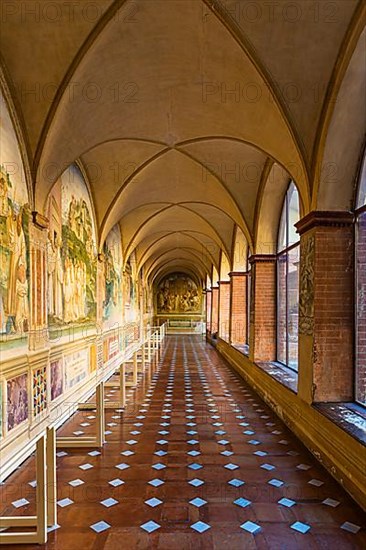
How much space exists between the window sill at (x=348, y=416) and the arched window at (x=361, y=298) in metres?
0.29

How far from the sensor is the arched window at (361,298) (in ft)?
18.3

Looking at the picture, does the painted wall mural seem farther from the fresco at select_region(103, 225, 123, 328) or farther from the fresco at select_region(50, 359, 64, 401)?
the fresco at select_region(50, 359, 64, 401)

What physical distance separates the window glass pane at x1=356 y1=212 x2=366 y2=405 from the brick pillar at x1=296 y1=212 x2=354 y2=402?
0.27ft

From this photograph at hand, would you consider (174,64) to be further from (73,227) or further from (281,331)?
(281,331)

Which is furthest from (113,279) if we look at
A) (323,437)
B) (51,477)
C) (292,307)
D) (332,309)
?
(51,477)

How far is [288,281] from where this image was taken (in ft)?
29.8

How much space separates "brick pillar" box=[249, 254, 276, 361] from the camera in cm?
1005

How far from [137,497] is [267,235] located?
705 centimetres

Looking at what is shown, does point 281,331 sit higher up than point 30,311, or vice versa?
point 30,311

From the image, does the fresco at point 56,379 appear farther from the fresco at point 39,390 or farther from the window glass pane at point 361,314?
the window glass pane at point 361,314

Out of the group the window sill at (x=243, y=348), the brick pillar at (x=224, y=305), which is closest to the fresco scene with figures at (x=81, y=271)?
the window sill at (x=243, y=348)

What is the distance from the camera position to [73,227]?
855 centimetres

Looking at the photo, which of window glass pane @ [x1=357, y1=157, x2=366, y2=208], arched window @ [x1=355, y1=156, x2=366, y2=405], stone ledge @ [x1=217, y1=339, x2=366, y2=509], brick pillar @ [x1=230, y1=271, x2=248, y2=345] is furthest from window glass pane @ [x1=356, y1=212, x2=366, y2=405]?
brick pillar @ [x1=230, y1=271, x2=248, y2=345]

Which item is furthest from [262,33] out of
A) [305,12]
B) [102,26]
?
[102,26]
